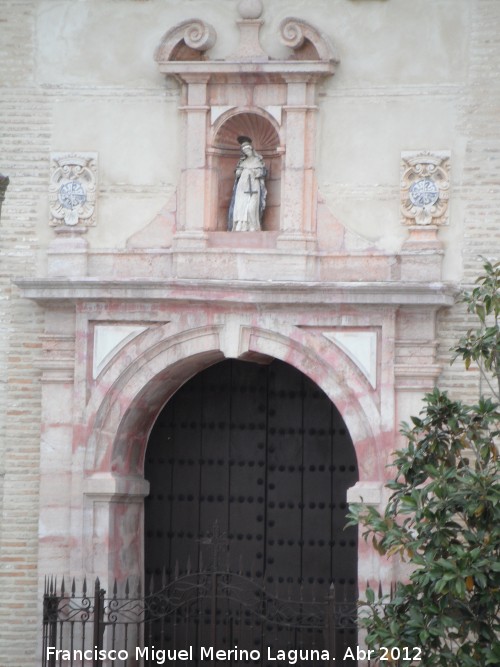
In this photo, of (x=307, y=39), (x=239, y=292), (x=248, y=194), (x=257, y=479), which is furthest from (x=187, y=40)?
(x=257, y=479)

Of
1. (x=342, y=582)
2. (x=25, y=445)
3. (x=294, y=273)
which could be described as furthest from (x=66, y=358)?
(x=342, y=582)

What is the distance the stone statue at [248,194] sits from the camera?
624 inches

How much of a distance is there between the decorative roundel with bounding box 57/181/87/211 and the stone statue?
1.29 metres

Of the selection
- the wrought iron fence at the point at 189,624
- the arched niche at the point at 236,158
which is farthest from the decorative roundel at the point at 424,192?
the wrought iron fence at the point at 189,624

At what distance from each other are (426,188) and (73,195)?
3.03m

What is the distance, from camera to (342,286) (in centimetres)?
1526

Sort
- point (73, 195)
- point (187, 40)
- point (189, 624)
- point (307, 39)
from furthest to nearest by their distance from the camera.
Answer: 1. point (189, 624)
2. point (73, 195)
3. point (187, 40)
4. point (307, 39)

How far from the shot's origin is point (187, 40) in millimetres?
15766

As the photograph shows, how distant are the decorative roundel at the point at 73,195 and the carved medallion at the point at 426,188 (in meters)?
2.77

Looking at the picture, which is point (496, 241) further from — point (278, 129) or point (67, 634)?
point (67, 634)

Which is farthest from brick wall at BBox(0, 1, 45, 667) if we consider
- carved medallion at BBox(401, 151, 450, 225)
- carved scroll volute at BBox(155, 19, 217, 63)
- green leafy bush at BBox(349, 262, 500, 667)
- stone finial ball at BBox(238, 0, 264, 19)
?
green leafy bush at BBox(349, 262, 500, 667)

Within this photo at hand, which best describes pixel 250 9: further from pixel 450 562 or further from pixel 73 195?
pixel 450 562

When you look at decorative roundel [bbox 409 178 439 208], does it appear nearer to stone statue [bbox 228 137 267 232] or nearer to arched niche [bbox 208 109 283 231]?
arched niche [bbox 208 109 283 231]

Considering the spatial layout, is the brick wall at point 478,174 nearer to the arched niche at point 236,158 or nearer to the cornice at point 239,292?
the cornice at point 239,292
